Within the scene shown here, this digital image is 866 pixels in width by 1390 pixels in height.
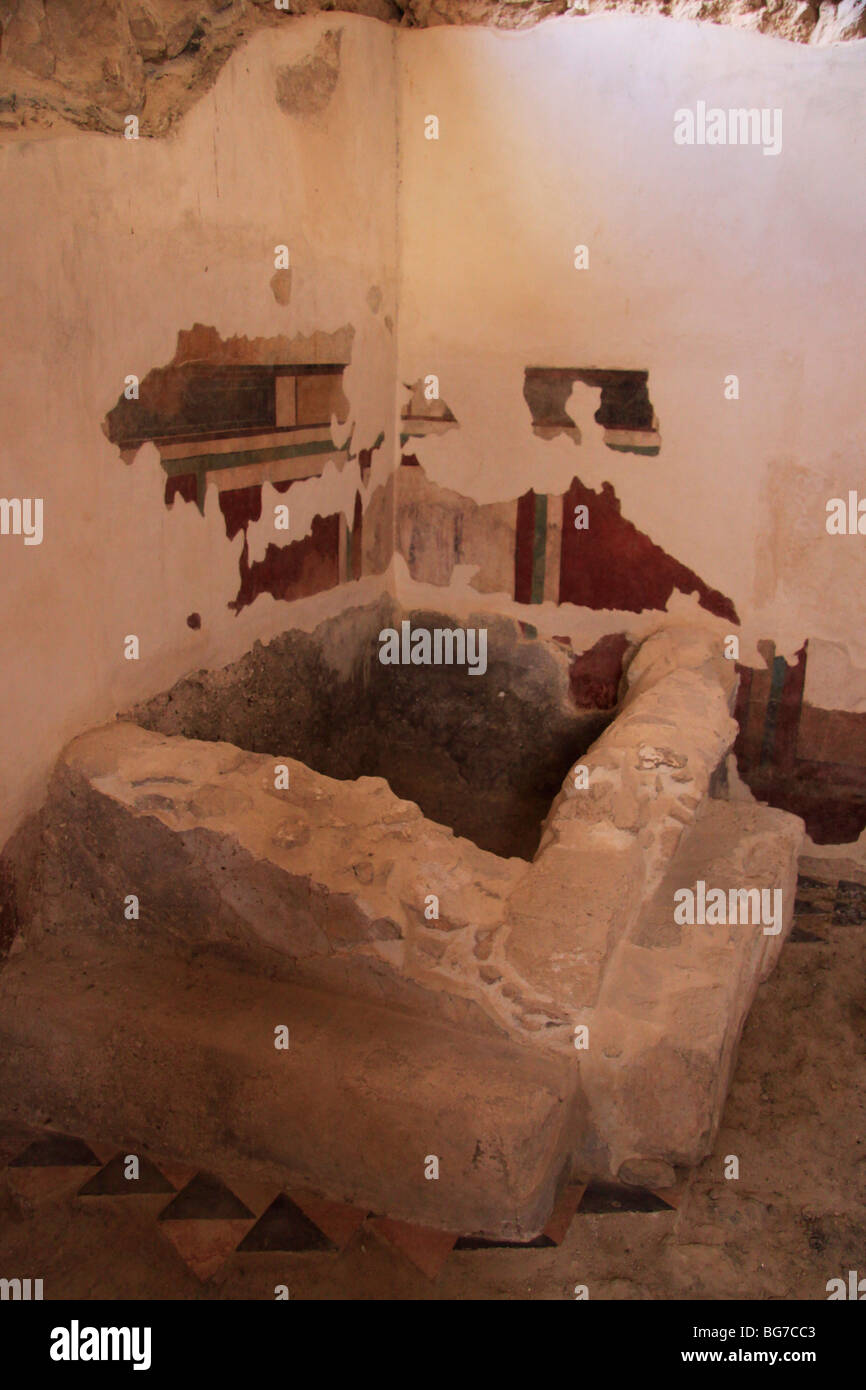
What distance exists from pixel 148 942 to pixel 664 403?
7.17 ft

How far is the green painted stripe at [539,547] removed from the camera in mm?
3625

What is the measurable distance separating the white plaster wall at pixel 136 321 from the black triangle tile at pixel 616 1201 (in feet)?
4.27

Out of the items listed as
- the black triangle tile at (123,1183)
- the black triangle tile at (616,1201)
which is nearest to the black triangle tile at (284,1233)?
the black triangle tile at (123,1183)

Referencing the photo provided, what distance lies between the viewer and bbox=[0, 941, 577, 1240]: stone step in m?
1.89

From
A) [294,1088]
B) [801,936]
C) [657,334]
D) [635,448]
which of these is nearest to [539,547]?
[635,448]

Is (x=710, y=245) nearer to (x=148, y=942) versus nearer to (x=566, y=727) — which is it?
(x=566, y=727)

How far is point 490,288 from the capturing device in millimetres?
3525

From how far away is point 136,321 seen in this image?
Result: 7.99ft

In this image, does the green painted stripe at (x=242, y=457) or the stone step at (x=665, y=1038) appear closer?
the stone step at (x=665, y=1038)

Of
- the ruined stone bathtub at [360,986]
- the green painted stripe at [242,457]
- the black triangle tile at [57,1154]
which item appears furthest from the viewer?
the green painted stripe at [242,457]

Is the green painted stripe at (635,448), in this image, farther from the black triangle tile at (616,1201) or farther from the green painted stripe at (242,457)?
the black triangle tile at (616,1201)

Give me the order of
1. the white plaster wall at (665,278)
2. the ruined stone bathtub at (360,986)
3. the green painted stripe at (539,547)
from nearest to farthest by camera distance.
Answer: the ruined stone bathtub at (360,986) → the white plaster wall at (665,278) → the green painted stripe at (539,547)

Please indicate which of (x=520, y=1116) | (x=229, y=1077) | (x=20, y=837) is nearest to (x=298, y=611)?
(x=20, y=837)

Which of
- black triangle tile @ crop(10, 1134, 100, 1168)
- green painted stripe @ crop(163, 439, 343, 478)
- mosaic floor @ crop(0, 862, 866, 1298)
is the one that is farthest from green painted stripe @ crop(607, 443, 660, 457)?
black triangle tile @ crop(10, 1134, 100, 1168)
